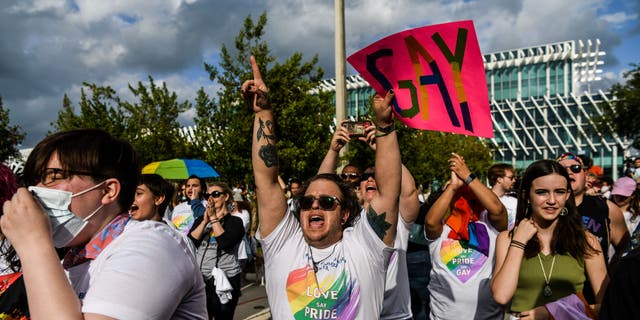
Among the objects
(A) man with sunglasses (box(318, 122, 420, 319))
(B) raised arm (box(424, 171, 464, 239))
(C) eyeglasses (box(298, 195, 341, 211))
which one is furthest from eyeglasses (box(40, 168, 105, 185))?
(B) raised arm (box(424, 171, 464, 239))

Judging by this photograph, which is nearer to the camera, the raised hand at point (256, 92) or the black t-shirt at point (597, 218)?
the raised hand at point (256, 92)

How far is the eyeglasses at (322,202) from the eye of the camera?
118 inches

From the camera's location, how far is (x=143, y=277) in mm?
1521

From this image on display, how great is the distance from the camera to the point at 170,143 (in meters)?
25.5

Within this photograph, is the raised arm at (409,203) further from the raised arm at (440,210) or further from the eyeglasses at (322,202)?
the raised arm at (440,210)

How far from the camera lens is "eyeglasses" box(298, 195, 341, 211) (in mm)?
3002

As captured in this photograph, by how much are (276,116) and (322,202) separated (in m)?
12.5

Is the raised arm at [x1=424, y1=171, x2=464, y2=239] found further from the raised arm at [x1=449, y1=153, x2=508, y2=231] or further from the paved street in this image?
the paved street

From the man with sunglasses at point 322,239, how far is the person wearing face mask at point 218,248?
8.52 ft

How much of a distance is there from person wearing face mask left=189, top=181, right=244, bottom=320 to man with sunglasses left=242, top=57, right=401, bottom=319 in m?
2.60

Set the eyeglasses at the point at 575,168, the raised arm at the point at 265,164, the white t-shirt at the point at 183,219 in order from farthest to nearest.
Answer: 1. the white t-shirt at the point at 183,219
2. the eyeglasses at the point at 575,168
3. the raised arm at the point at 265,164

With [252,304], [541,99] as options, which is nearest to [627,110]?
[252,304]

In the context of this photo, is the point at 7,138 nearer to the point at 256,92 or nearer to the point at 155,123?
the point at 155,123

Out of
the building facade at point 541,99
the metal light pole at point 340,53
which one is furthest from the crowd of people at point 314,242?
the building facade at point 541,99
